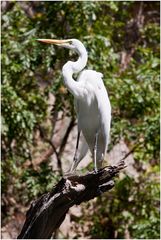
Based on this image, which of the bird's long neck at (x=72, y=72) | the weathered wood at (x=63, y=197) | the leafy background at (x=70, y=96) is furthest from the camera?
the leafy background at (x=70, y=96)

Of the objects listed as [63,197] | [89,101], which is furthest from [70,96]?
[63,197]

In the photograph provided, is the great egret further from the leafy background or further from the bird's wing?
the leafy background

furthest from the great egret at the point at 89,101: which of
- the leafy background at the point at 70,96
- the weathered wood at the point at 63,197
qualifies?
the leafy background at the point at 70,96

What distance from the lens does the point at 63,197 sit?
2.23 metres

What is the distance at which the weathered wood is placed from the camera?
7.21 ft

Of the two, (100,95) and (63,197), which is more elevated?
(100,95)

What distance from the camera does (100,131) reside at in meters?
2.45

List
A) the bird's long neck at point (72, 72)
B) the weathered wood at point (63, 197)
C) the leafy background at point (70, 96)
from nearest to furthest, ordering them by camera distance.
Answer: the weathered wood at point (63, 197)
the bird's long neck at point (72, 72)
the leafy background at point (70, 96)

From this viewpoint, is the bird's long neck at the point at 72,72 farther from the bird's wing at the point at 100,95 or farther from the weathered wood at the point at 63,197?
the weathered wood at the point at 63,197

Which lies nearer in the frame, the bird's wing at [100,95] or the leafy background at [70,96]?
the bird's wing at [100,95]

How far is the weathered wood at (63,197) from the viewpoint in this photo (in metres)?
2.20

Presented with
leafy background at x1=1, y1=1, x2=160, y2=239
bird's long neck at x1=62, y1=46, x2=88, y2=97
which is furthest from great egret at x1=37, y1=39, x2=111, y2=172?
leafy background at x1=1, y1=1, x2=160, y2=239

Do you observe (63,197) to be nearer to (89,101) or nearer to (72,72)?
(89,101)

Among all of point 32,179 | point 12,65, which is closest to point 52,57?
point 12,65
